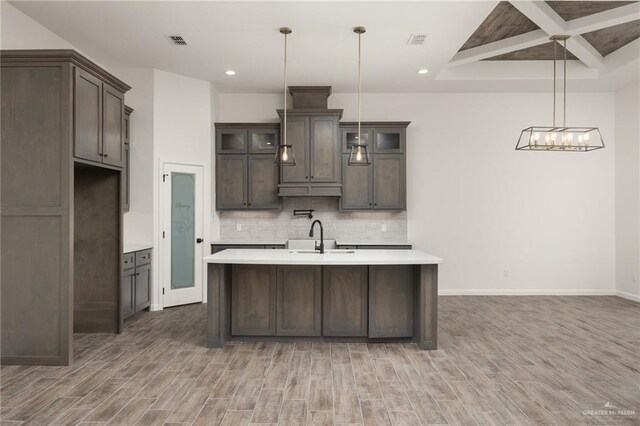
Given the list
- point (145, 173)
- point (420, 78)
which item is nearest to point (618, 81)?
point (420, 78)

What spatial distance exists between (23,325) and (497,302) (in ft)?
18.9

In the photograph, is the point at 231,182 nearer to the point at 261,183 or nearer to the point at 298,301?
the point at 261,183

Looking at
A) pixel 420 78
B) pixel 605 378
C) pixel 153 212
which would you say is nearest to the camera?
pixel 605 378

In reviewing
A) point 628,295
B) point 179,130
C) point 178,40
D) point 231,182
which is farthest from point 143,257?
point 628,295

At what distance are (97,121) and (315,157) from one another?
307cm

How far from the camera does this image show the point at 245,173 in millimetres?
6410

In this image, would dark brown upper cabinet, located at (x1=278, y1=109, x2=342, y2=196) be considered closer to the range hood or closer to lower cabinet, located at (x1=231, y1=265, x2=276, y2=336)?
the range hood

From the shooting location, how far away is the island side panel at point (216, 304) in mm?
4004

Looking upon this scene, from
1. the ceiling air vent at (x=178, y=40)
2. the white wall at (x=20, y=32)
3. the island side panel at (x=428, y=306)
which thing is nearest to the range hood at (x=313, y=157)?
the ceiling air vent at (x=178, y=40)

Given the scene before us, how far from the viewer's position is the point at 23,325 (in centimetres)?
353

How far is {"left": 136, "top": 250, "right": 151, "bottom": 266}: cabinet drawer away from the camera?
5172 millimetres

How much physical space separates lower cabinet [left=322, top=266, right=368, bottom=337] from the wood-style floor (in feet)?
0.59

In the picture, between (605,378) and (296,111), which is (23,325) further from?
(605,378)

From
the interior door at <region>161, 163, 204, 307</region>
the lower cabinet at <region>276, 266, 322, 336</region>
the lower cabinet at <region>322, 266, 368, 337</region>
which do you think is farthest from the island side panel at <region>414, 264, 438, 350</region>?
the interior door at <region>161, 163, 204, 307</region>
